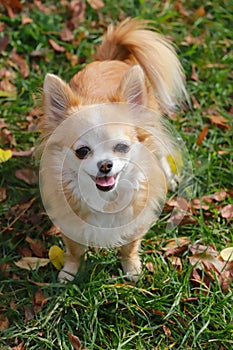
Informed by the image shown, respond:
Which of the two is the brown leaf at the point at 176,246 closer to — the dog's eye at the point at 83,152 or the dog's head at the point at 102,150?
the dog's head at the point at 102,150

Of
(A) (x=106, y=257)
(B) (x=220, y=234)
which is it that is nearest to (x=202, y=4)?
(B) (x=220, y=234)

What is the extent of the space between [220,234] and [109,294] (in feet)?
2.63

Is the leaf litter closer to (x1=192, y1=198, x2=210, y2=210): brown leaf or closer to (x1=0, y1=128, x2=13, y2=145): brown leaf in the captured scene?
(x1=192, y1=198, x2=210, y2=210): brown leaf

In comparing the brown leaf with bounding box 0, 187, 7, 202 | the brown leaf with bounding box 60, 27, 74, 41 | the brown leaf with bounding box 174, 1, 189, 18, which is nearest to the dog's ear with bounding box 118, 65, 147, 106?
the brown leaf with bounding box 0, 187, 7, 202

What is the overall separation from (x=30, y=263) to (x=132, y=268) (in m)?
→ 0.57

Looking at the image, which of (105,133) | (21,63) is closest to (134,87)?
(105,133)

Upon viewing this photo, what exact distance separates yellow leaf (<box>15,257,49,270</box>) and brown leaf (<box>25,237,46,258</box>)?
50 mm

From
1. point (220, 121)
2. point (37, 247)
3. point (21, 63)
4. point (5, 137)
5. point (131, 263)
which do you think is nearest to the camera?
point (131, 263)

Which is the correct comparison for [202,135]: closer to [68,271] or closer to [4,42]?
[68,271]

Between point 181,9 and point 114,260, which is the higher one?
point 181,9

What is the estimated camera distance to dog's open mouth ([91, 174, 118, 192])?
8.42 feet

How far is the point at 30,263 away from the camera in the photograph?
3.20 meters

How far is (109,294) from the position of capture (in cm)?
302

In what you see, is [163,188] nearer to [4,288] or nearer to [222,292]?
[222,292]
